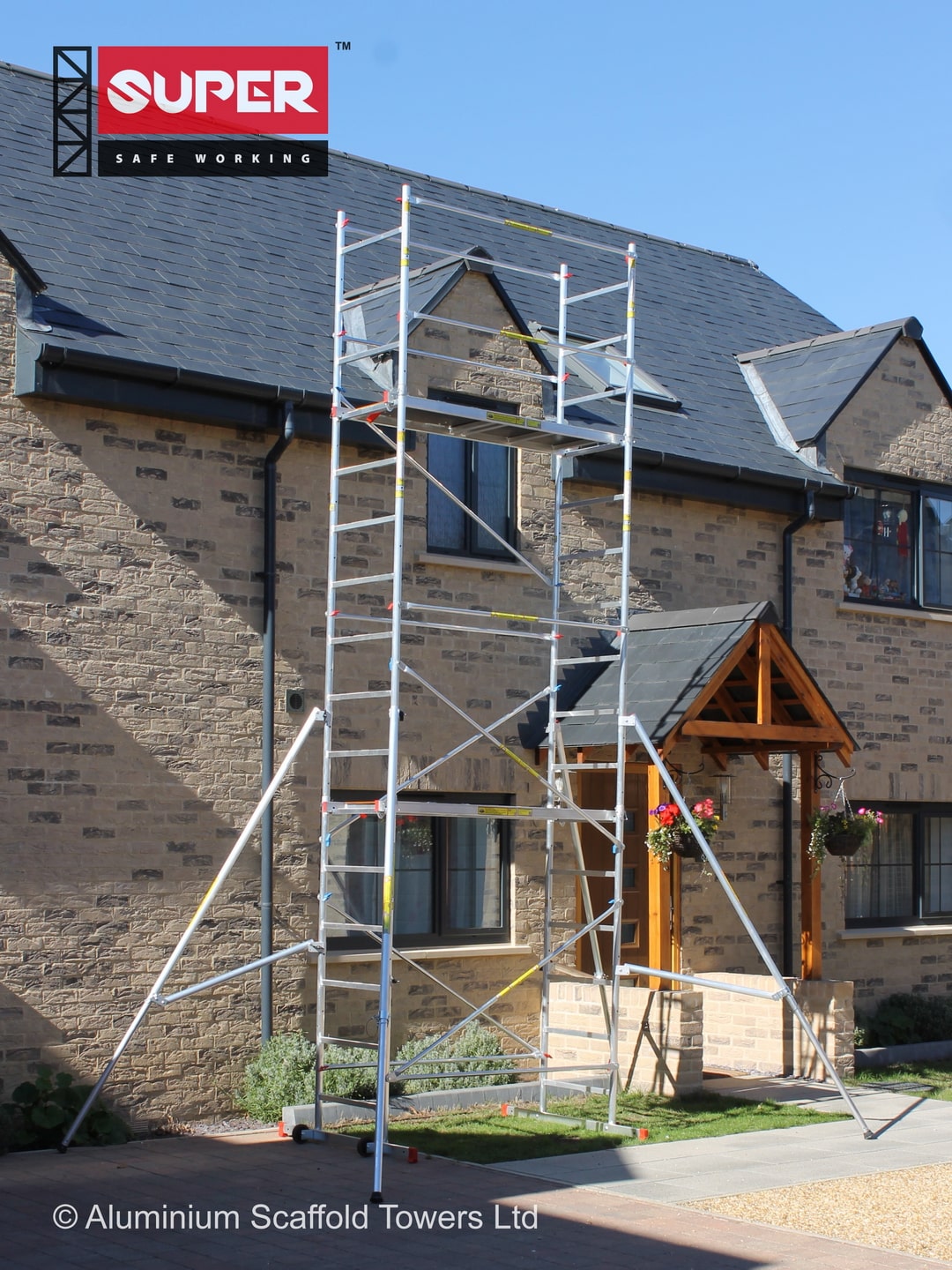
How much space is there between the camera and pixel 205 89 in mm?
15781

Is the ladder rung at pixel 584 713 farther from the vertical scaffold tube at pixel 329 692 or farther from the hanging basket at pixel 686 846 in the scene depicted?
the vertical scaffold tube at pixel 329 692

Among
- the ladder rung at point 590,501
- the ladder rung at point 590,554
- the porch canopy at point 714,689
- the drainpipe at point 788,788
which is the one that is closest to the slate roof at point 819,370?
the drainpipe at point 788,788

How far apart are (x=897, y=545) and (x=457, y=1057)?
26.7 feet

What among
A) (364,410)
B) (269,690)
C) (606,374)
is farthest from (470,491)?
(606,374)

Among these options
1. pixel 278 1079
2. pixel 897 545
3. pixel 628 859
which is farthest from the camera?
pixel 897 545

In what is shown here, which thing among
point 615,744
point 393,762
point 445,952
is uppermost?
point 615,744

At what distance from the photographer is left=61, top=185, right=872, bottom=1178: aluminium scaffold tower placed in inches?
406

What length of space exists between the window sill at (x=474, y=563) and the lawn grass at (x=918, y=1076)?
5419 millimetres

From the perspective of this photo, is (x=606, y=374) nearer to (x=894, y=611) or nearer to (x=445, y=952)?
(x=894, y=611)

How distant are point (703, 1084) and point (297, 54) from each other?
10351 millimetres

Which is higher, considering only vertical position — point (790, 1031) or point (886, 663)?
point (886, 663)

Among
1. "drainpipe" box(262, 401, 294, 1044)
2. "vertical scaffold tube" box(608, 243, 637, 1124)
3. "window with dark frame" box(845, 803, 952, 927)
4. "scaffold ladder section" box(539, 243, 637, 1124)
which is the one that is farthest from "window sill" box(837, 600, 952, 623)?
"drainpipe" box(262, 401, 294, 1044)

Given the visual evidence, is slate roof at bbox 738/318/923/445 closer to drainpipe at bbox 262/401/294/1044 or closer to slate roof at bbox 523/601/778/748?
slate roof at bbox 523/601/778/748

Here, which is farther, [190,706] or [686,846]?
[686,846]
